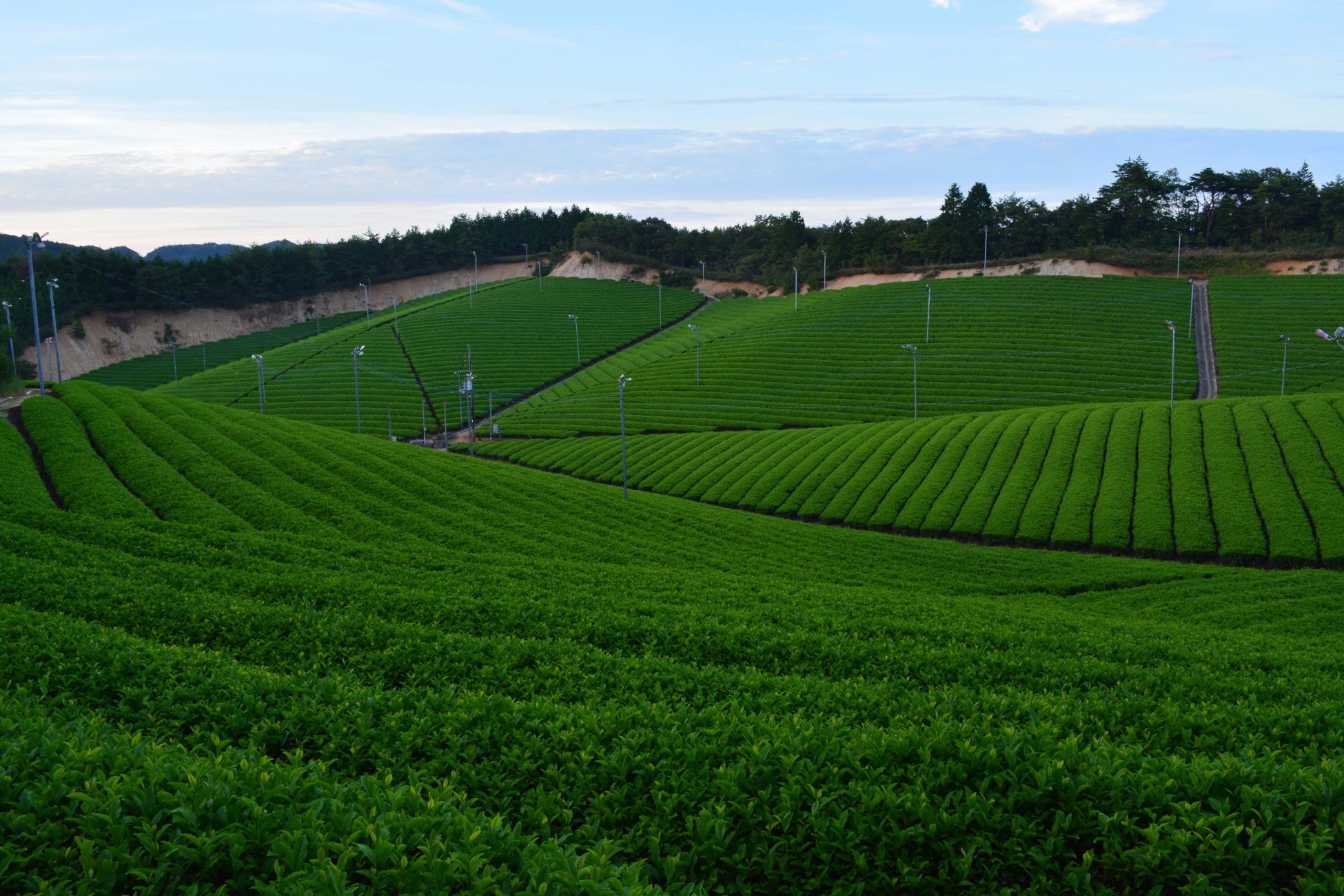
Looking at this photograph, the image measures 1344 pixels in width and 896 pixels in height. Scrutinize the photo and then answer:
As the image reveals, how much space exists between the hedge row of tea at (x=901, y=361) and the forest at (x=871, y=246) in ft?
75.7

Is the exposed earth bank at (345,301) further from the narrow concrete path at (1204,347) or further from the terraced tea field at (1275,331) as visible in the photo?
the narrow concrete path at (1204,347)

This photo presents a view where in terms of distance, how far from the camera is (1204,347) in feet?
262

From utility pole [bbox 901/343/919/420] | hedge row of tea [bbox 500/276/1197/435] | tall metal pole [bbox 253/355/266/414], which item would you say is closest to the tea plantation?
A: utility pole [bbox 901/343/919/420]

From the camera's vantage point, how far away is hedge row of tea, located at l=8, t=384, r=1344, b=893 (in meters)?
4.95

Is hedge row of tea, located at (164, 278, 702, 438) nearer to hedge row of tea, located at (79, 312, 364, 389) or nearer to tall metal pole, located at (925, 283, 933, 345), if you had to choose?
hedge row of tea, located at (79, 312, 364, 389)

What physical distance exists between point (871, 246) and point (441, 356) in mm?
75136

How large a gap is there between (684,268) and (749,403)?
8719 centimetres

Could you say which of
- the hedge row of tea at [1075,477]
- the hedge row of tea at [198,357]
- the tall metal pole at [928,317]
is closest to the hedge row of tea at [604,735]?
the hedge row of tea at [1075,477]

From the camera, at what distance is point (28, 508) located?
61.0 feet

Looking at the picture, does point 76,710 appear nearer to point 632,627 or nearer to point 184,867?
point 184,867

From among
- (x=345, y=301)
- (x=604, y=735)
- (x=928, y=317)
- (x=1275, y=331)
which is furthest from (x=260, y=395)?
(x=1275, y=331)

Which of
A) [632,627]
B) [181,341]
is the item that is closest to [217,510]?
[632,627]

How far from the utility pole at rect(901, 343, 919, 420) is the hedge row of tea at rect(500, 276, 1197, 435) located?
513 millimetres

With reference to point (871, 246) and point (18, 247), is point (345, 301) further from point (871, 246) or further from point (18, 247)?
point (871, 246)
